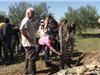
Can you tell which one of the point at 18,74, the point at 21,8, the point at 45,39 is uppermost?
the point at 21,8

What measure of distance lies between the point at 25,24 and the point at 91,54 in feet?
18.3

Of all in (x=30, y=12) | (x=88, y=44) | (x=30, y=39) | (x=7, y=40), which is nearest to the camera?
(x=30, y=12)

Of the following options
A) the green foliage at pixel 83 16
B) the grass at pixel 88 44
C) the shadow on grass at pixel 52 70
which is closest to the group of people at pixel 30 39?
the shadow on grass at pixel 52 70

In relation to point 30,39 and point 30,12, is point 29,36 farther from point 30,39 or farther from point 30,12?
point 30,12

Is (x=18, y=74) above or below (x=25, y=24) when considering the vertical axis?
below

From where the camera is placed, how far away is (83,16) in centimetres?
3538

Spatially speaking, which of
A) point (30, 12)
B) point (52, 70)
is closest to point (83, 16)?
point (52, 70)

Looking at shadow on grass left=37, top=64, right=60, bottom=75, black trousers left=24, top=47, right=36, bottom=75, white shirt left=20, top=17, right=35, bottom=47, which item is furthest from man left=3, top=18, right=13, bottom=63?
white shirt left=20, top=17, right=35, bottom=47

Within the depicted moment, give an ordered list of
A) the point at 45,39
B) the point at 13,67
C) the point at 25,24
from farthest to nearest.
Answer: the point at 13,67, the point at 45,39, the point at 25,24

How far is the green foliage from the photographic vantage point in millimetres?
35062

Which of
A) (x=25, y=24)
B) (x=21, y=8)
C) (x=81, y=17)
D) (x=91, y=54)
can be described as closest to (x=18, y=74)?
(x=25, y=24)

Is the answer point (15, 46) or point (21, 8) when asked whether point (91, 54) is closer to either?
point (15, 46)

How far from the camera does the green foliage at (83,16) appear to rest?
115ft

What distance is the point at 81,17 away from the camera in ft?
116
